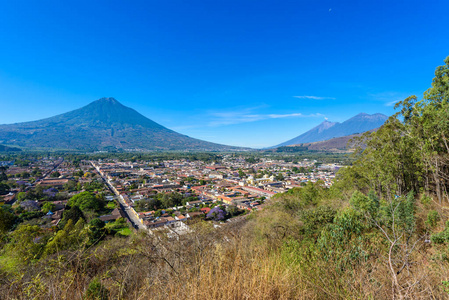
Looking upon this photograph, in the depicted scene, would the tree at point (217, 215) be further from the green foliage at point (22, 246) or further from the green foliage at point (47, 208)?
the green foliage at point (47, 208)

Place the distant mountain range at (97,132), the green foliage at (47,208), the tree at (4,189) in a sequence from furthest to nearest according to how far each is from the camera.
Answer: the distant mountain range at (97,132) → the tree at (4,189) → the green foliage at (47,208)

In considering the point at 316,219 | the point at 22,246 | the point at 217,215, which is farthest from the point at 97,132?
the point at 316,219

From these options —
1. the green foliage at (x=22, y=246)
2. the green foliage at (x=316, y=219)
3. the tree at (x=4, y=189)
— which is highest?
the green foliage at (x=316, y=219)

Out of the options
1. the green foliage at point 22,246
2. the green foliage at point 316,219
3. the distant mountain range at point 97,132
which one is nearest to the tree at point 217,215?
the green foliage at point 316,219

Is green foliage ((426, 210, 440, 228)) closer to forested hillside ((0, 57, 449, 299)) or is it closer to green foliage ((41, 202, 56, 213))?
forested hillside ((0, 57, 449, 299))

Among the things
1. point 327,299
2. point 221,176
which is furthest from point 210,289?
point 221,176

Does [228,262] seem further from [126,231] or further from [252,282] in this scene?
[126,231]

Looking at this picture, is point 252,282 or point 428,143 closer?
point 252,282

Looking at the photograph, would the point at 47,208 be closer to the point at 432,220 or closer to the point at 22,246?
the point at 22,246
